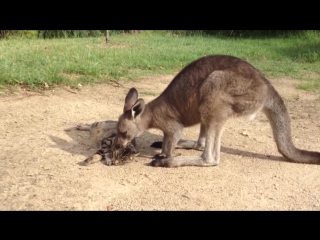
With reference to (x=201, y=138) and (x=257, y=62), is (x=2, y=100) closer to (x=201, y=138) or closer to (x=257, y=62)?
(x=201, y=138)

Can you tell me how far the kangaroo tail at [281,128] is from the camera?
4.54 metres

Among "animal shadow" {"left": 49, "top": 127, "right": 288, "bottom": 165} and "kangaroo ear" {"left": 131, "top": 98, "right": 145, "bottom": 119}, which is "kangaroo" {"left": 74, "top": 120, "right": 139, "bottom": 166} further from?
"kangaroo ear" {"left": 131, "top": 98, "right": 145, "bottom": 119}

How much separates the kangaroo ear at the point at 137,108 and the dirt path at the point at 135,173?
54 centimetres

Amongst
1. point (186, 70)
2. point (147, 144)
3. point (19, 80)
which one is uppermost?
point (186, 70)

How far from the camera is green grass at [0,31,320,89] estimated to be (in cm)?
744

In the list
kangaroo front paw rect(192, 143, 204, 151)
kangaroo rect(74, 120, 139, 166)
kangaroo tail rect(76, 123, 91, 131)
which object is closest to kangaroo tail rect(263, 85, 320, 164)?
kangaroo front paw rect(192, 143, 204, 151)

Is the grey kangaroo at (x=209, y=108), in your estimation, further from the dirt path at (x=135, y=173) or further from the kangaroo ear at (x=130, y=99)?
the dirt path at (x=135, y=173)

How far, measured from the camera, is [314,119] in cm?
605

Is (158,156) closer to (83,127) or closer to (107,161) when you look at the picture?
(107,161)

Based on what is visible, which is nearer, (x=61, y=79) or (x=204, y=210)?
(x=204, y=210)

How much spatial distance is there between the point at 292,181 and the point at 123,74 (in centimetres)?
483

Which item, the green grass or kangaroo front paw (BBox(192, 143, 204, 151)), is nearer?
kangaroo front paw (BBox(192, 143, 204, 151))

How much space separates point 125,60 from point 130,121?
187 inches

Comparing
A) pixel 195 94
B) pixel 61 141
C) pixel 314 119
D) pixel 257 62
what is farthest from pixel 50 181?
pixel 257 62
